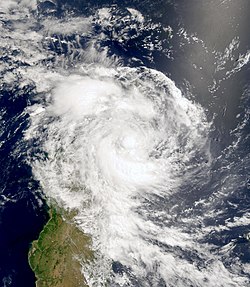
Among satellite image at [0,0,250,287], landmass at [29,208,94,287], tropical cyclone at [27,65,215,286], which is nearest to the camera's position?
landmass at [29,208,94,287]

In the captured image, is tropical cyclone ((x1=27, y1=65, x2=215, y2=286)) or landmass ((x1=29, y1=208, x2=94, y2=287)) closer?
landmass ((x1=29, y1=208, x2=94, y2=287))

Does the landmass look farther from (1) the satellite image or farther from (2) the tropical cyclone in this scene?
(2) the tropical cyclone

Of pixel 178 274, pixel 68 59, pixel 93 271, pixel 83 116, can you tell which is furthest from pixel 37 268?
pixel 68 59

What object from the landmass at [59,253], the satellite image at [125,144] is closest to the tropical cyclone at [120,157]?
the satellite image at [125,144]

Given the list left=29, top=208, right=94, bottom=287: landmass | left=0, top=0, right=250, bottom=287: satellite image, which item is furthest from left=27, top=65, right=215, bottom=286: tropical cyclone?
left=29, top=208, right=94, bottom=287: landmass

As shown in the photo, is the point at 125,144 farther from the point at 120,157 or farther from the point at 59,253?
the point at 59,253
